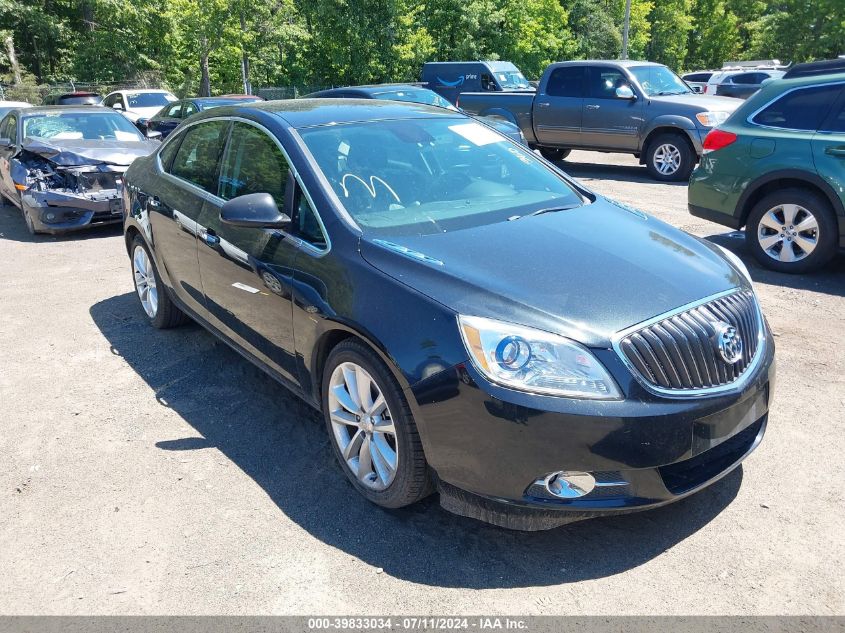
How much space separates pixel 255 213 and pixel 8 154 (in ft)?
27.1

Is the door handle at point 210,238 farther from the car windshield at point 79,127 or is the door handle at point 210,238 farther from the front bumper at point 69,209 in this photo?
the car windshield at point 79,127

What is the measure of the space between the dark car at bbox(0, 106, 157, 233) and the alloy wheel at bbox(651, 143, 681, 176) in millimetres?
8123

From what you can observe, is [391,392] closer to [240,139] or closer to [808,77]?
[240,139]

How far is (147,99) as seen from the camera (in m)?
20.5

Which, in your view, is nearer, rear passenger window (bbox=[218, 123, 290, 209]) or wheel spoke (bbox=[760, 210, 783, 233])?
rear passenger window (bbox=[218, 123, 290, 209])

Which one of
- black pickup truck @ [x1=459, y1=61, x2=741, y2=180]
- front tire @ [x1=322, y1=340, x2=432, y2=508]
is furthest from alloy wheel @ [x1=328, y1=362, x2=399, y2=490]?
black pickup truck @ [x1=459, y1=61, x2=741, y2=180]

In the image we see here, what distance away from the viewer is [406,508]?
3.33 metres

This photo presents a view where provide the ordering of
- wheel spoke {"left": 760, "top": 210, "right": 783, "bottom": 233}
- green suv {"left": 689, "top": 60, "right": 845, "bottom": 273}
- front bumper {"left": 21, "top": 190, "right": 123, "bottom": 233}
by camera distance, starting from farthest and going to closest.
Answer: front bumper {"left": 21, "top": 190, "right": 123, "bottom": 233}, wheel spoke {"left": 760, "top": 210, "right": 783, "bottom": 233}, green suv {"left": 689, "top": 60, "right": 845, "bottom": 273}

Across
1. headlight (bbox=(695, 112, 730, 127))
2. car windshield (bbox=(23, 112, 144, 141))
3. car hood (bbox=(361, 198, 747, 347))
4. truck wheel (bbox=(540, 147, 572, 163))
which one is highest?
car hood (bbox=(361, 198, 747, 347))

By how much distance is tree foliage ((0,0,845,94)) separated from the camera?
27938 mm

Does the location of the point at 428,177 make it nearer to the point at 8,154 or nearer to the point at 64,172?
the point at 64,172

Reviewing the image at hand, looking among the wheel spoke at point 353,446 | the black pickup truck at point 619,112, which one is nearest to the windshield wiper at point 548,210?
the wheel spoke at point 353,446

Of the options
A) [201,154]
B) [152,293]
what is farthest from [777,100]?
[152,293]

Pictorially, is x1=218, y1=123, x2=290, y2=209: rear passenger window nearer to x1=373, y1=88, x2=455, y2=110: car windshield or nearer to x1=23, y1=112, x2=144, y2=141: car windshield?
x1=23, y1=112, x2=144, y2=141: car windshield
